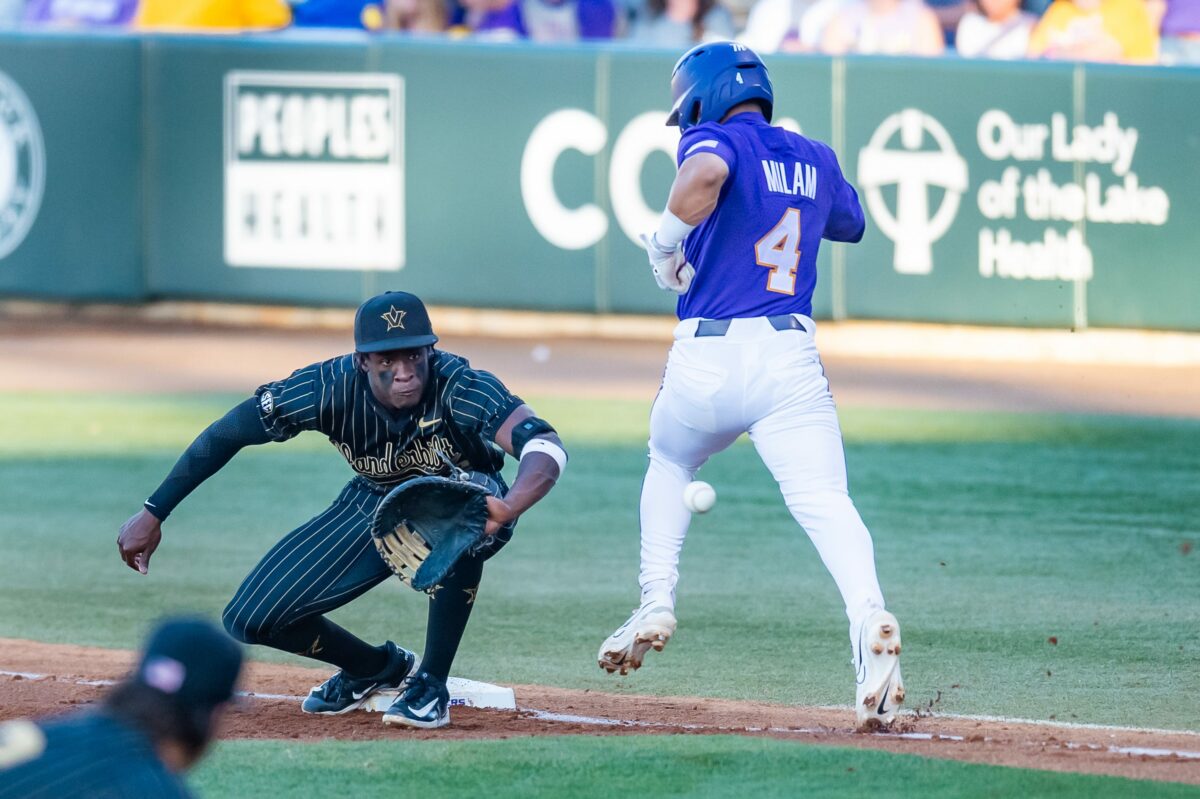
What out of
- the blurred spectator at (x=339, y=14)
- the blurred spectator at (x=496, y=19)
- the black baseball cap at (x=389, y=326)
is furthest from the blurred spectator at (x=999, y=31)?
the black baseball cap at (x=389, y=326)

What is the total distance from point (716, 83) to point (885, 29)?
367 inches

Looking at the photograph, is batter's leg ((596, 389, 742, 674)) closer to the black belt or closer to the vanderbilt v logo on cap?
the black belt

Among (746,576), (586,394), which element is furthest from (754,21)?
(746,576)

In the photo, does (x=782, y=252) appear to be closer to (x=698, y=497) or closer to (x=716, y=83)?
(x=716, y=83)

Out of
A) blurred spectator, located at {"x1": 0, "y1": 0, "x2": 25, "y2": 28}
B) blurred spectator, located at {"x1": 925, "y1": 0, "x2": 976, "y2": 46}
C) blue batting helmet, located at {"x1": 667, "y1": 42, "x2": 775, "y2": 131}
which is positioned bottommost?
blue batting helmet, located at {"x1": 667, "y1": 42, "x2": 775, "y2": 131}

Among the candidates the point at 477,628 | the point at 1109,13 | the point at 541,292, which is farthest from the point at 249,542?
the point at 1109,13

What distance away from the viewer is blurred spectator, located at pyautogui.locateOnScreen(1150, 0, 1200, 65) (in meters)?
14.1

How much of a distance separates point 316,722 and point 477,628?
67.6 inches

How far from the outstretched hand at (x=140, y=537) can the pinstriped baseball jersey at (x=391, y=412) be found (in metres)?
0.42

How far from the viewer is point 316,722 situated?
18.5 feet

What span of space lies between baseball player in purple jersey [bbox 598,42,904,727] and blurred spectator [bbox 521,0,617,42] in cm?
1031

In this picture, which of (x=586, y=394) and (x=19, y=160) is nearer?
(x=586, y=394)

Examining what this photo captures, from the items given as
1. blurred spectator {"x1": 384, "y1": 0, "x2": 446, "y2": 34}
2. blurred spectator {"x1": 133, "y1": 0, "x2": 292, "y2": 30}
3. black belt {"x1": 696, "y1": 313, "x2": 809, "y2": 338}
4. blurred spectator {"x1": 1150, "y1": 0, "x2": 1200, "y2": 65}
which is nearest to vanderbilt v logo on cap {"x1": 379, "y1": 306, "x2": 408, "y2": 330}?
black belt {"x1": 696, "y1": 313, "x2": 809, "y2": 338}

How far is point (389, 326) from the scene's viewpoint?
519 cm
